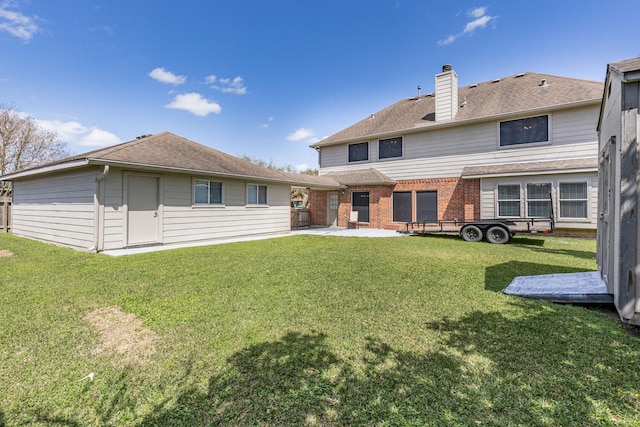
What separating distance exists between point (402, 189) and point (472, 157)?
11.9 ft

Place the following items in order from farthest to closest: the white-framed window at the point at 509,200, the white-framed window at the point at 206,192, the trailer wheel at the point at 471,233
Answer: the white-framed window at the point at 509,200 < the trailer wheel at the point at 471,233 < the white-framed window at the point at 206,192

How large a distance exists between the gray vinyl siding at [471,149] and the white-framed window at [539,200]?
4.00 feet

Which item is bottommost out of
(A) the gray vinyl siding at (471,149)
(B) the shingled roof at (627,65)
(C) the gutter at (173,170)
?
(C) the gutter at (173,170)

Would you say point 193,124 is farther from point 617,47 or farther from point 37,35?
point 617,47

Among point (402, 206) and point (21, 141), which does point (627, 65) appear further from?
point (21, 141)

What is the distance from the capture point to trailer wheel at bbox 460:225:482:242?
418 inches

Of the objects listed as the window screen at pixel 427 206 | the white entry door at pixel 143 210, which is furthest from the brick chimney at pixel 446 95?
the white entry door at pixel 143 210

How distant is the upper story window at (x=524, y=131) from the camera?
1180cm

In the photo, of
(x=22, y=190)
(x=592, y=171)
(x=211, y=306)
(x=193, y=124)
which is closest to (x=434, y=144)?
(x=592, y=171)

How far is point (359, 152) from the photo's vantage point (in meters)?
17.2

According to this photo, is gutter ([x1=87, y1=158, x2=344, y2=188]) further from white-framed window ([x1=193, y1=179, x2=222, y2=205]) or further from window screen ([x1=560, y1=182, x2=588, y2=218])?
window screen ([x1=560, y1=182, x2=588, y2=218])

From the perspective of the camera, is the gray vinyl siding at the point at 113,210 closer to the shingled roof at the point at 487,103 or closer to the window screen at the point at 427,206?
the shingled roof at the point at 487,103

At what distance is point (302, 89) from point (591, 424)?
19531 mm

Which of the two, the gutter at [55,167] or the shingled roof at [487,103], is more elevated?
the shingled roof at [487,103]
